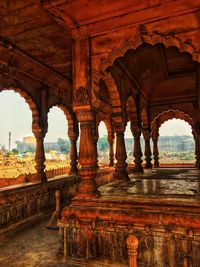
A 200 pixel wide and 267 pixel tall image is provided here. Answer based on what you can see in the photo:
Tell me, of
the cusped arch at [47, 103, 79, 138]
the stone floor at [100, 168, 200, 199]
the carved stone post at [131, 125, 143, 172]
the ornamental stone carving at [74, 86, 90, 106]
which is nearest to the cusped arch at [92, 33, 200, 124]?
the ornamental stone carving at [74, 86, 90, 106]

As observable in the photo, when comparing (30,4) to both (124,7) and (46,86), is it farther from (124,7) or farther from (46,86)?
(46,86)

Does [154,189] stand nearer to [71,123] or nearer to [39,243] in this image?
[39,243]

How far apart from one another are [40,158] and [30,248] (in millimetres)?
3683

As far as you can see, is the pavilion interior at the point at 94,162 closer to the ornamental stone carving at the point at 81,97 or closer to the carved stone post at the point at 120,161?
the ornamental stone carving at the point at 81,97

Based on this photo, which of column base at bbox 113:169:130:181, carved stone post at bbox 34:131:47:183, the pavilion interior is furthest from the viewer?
carved stone post at bbox 34:131:47:183

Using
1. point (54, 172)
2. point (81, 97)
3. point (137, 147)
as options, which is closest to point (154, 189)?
point (81, 97)

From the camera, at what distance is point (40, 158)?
8.04 meters

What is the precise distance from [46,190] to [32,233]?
1.90 metres

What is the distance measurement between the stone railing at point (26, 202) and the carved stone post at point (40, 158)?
326 millimetres

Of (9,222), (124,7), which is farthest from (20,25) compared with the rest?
(9,222)

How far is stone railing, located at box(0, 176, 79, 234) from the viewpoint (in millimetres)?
5832

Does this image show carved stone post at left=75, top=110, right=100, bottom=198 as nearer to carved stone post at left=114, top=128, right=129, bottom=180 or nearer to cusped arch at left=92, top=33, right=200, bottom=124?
cusped arch at left=92, top=33, right=200, bottom=124

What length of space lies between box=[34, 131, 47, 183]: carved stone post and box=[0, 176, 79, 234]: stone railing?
1.07 feet

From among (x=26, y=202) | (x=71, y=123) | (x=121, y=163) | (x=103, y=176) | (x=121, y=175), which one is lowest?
(x=26, y=202)
